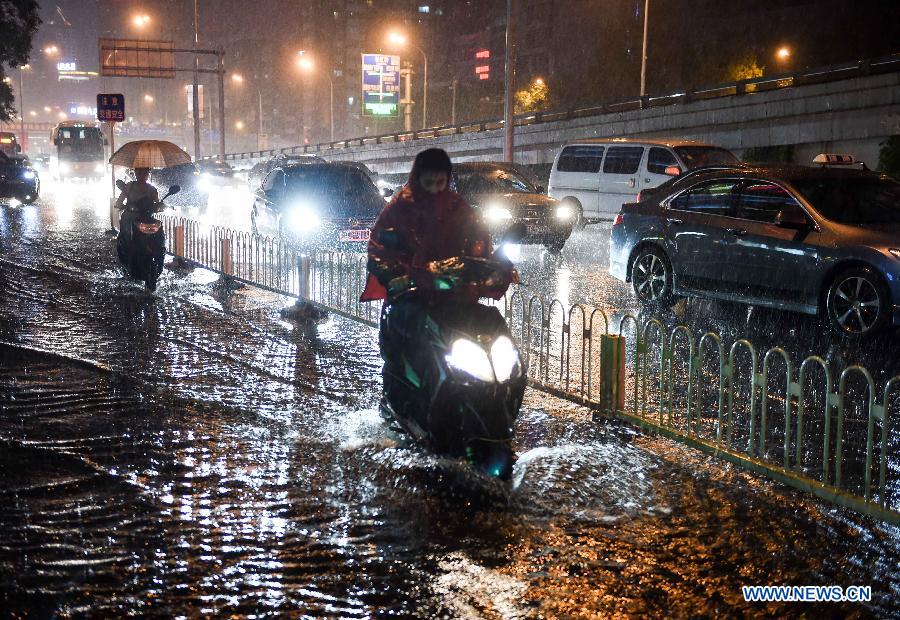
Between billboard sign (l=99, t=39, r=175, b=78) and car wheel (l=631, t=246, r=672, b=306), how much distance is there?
133ft

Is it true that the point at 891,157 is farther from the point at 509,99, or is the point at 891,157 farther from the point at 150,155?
the point at 150,155

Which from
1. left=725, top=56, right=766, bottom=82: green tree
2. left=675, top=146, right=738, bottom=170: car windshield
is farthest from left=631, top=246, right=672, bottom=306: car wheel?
left=725, top=56, right=766, bottom=82: green tree

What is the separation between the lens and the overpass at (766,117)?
28047 millimetres

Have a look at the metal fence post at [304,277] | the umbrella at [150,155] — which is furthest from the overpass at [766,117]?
the metal fence post at [304,277]

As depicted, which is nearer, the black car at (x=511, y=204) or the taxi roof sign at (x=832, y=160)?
the taxi roof sign at (x=832, y=160)

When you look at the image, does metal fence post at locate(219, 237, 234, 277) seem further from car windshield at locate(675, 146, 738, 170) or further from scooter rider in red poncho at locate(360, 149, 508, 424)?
car windshield at locate(675, 146, 738, 170)

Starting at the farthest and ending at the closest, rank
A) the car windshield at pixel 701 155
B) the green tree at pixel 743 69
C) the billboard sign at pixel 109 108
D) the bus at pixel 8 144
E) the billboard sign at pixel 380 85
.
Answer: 1. the billboard sign at pixel 380 85
2. the green tree at pixel 743 69
3. the bus at pixel 8 144
4. the billboard sign at pixel 109 108
5. the car windshield at pixel 701 155

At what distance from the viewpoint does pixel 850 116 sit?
28.9 m

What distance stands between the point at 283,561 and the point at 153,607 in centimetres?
68

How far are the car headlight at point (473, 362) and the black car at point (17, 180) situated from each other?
106 ft

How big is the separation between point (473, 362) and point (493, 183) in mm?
14893

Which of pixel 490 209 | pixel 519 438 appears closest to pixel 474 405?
pixel 519 438

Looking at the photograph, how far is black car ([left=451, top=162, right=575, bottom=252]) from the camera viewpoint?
Result: 19094 millimetres

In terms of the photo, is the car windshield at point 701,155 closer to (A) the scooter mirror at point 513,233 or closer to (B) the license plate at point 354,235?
(B) the license plate at point 354,235
